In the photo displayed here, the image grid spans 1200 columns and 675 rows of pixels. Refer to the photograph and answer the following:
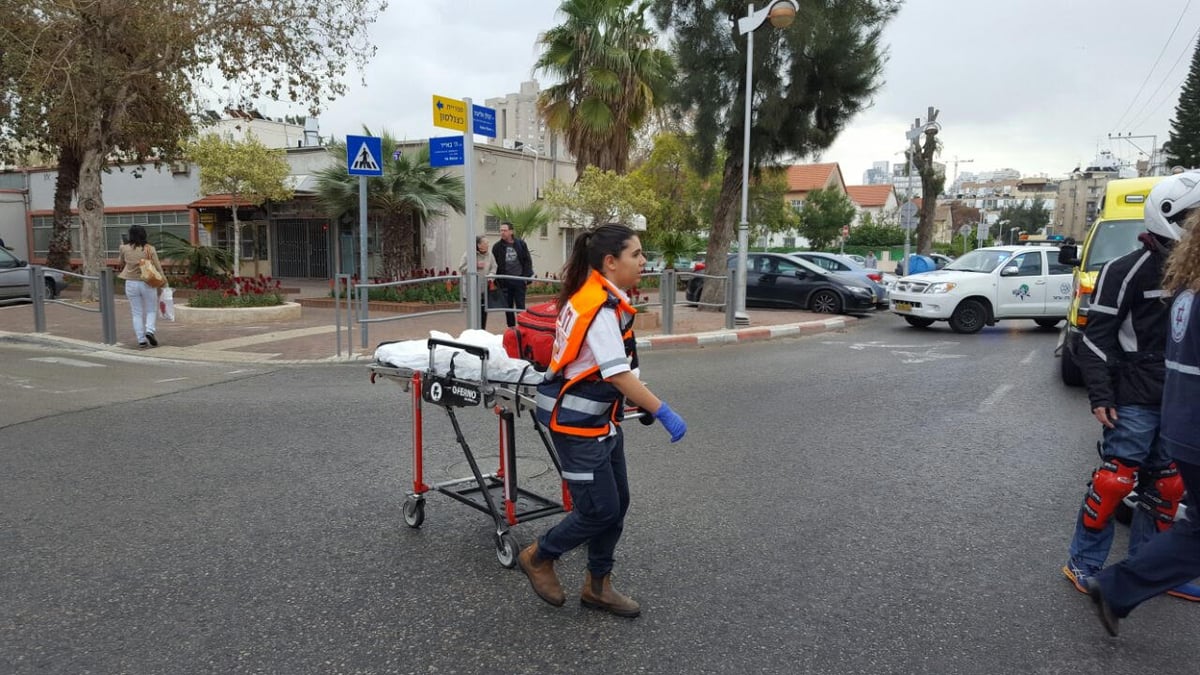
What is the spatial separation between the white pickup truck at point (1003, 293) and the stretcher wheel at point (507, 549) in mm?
12374

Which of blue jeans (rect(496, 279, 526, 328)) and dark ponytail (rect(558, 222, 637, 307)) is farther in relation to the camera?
blue jeans (rect(496, 279, 526, 328))

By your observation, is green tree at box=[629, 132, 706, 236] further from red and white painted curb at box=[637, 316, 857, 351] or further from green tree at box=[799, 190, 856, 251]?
green tree at box=[799, 190, 856, 251]

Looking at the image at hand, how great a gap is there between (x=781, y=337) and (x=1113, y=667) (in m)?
11.1

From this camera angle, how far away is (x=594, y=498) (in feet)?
10.6

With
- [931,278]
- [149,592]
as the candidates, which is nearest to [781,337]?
[931,278]

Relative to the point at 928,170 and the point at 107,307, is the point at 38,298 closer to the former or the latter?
the point at 107,307

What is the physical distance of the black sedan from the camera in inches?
685

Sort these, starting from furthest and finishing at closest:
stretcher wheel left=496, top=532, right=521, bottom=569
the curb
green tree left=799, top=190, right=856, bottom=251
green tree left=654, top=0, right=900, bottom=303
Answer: green tree left=799, top=190, right=856, bottom=251
green tree left=654, top=0, right=900, bottom=303
the curb
stretcher wheel left=496, top=532, right=521, bottom=569

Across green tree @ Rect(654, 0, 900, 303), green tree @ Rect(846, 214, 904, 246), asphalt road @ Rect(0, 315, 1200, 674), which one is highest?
green tree @ Rect(654, 0, 900, 303)

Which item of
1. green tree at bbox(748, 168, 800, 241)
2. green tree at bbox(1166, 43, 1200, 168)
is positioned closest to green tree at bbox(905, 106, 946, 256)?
Result: green tree at bbox(748, 168, 800, 241)

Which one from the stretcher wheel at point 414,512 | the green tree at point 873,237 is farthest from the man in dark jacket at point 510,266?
the green tree at point 873,237

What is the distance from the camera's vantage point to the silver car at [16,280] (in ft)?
59.2

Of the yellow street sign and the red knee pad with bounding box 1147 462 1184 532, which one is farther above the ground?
the yellow street sign

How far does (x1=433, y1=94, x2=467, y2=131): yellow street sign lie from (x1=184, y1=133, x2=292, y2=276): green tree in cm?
1008
